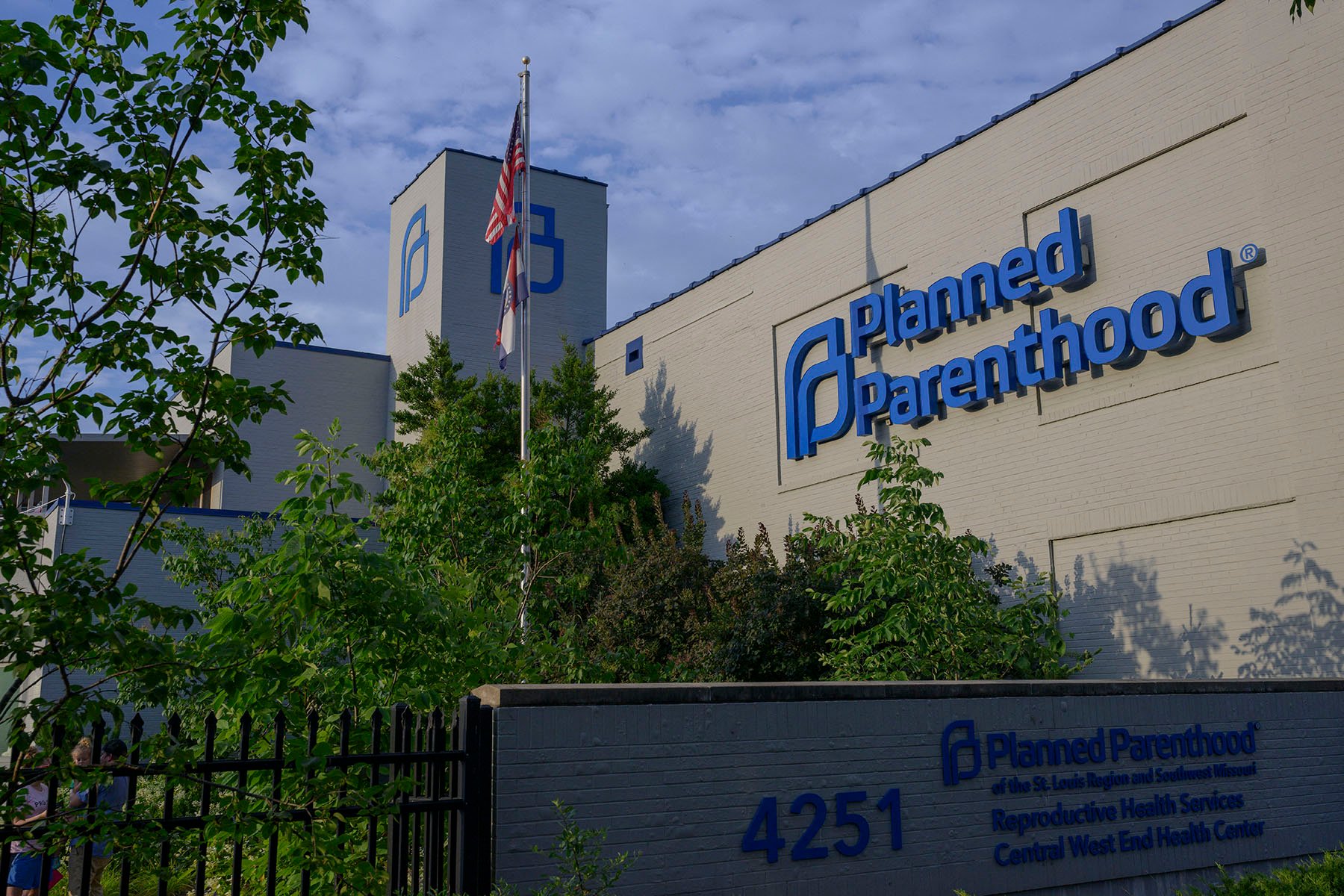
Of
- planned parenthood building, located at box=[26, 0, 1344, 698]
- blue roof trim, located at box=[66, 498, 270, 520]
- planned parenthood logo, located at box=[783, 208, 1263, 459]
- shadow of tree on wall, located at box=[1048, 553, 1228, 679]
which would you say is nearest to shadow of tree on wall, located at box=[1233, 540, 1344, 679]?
planned parenthood building, located at box=[26, 0, 1344, 698]

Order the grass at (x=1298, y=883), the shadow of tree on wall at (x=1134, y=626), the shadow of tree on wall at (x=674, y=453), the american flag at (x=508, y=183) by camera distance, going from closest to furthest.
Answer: the grass at (x=1298, y=883)
the shadow of tree on wall at (x=1134, y=626)
the american flag at (x=508, y=183)
the shadow of tree on wall at (x=674, y=453)

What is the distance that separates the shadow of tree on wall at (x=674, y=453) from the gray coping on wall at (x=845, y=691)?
527 inches

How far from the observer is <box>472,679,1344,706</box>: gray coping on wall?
688 centimetres

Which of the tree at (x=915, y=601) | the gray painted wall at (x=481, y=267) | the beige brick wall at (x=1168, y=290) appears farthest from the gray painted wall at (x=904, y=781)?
the gray painted wall at (x=481, y=267)

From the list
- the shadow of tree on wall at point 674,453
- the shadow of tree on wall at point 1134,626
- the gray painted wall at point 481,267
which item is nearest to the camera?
the shadow of tree on wall at point 1134,626

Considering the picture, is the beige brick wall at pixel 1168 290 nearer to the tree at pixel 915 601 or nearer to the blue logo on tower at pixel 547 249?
the tree at pixel 915 601

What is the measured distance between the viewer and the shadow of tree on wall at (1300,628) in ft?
42.1

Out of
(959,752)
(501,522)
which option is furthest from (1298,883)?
(501,522)

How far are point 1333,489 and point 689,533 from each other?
9.67 metres

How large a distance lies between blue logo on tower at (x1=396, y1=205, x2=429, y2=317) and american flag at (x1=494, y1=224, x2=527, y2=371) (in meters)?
10.2

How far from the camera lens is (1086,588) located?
15.6m

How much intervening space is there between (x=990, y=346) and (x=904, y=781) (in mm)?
10348

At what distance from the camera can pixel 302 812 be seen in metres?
4.68

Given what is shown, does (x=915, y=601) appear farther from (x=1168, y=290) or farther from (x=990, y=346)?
(x=990, y=346)
